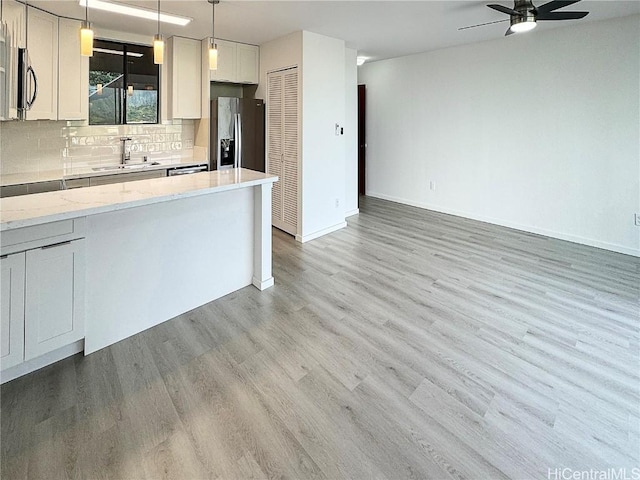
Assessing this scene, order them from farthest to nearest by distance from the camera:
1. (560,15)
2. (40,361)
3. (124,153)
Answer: (124,153), (560,15), (40,361)

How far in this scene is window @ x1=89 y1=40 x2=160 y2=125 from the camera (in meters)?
4.57

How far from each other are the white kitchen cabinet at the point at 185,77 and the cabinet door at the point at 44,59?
1298mm

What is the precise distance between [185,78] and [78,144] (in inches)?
61.8

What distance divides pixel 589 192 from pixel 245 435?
506 centimetres

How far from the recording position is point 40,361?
2.38m

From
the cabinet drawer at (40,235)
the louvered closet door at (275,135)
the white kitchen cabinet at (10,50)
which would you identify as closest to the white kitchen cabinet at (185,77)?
the louvered closet door at (275,135)

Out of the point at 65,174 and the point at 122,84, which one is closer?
the point at 65,174

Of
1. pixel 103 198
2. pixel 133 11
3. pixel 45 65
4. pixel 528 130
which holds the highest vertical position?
pixel 133 11

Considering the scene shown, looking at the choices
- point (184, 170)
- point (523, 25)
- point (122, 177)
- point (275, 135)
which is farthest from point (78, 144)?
point (523, 25)

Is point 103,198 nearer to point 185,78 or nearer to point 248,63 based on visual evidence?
point 185,78

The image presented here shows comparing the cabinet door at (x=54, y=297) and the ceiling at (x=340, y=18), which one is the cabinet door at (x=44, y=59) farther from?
the cabinet door at (x=54, y=297)

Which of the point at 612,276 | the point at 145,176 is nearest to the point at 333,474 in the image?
the point at 612,276

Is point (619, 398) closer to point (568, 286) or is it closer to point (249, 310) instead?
point (568, 286)

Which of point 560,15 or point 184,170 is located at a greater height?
point 560,15
